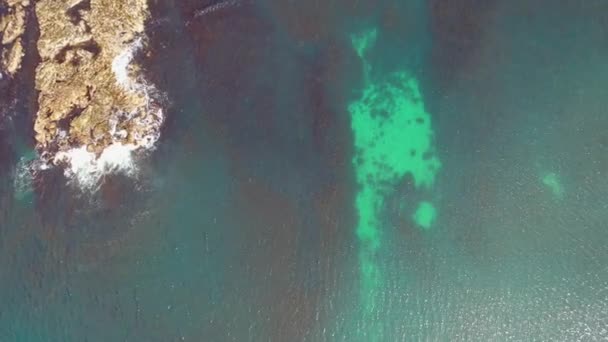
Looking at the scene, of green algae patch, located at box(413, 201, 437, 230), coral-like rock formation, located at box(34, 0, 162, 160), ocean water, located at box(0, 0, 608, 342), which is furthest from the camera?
coral-like rock formation, located at box(34, 0, 162, 160)

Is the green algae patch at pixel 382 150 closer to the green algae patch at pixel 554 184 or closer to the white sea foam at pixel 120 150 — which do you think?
the green algae patch at pixel 554 184

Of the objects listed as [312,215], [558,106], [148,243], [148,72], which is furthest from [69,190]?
[558,106]

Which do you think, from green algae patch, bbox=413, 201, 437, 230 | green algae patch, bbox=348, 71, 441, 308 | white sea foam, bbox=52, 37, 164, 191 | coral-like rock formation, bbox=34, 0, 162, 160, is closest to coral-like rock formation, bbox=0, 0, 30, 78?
coral-like rock formation, bbox=34, 0, 162, 160

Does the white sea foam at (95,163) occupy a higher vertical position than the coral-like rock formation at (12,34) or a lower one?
lower

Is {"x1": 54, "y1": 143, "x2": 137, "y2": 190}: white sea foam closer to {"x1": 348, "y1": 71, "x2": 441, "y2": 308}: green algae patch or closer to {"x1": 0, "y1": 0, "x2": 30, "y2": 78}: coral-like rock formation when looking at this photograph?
{"x1": 0, "y1": 0, "x2": 30, "y2": 78}: coral-like rock formation

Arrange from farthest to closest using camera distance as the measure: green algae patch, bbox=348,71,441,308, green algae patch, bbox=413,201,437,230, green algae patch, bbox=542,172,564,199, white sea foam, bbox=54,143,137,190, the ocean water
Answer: white sea foam, bbox=54,143,137,190, green algae patch, bbox=348,71,441,308, green algae patch, bbox=413,201,437,230, green algae patch, bbox=542,172,564,199, the ocean water

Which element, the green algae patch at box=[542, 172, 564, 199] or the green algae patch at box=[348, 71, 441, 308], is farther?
the green algae patch at box=[348, 71, 441, 308]

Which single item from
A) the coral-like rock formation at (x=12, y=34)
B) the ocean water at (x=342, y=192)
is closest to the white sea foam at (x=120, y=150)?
A: the ocean water at (x=342, y=192)
